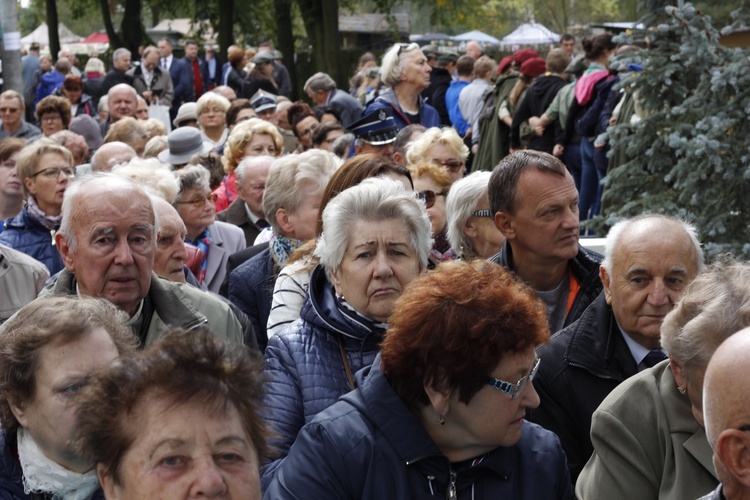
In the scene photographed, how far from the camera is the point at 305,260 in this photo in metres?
5.21

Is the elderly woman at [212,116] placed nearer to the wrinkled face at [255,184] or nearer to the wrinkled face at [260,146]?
the wrinkled face at [260,146]

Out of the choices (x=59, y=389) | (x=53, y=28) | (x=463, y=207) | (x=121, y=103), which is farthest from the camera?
(x=53, y=28)

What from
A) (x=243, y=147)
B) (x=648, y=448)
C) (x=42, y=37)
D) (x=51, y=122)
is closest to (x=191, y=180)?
(x=243, y=147)

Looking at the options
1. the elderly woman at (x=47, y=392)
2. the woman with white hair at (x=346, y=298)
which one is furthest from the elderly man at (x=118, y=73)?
the elderly woman at (x=47, y=392)

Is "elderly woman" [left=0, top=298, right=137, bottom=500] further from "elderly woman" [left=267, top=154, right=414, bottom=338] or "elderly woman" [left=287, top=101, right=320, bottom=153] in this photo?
"elderly woman" [left=287, top=101, right=320, bottom=153]

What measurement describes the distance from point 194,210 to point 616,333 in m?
3.62

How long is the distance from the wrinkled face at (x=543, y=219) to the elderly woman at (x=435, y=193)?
118cm

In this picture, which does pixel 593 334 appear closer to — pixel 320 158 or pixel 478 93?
pixel 320 158

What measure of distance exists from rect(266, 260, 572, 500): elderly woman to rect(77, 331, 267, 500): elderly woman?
0.57 meters

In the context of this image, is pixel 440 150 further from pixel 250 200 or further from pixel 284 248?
pixel 284 248

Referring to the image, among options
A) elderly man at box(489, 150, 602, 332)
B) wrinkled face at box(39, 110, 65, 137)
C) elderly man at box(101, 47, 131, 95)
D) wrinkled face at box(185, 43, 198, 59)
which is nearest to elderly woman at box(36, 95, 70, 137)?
wrinkled face at box(39, 110, 65, 137)

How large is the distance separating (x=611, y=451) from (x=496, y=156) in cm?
1168

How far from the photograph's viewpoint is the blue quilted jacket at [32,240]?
6812 mm

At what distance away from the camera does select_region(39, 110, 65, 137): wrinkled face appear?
12.5m
